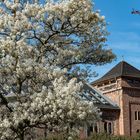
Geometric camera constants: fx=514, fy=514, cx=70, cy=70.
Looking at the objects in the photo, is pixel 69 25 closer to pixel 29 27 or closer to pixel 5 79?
pixel 29 27

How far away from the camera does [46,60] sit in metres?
22.0

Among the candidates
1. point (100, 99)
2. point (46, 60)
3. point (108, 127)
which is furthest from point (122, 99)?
point (46, 60)

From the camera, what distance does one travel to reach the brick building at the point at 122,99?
68.2m

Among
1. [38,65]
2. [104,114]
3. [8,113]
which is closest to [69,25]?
[38,65]

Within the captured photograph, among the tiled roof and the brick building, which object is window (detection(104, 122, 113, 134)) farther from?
the tiled roof

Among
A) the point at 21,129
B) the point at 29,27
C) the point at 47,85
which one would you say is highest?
the point at 29,27

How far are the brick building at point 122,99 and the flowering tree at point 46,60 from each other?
43500 mm

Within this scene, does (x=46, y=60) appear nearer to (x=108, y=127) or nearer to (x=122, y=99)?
(x=108, y=127)

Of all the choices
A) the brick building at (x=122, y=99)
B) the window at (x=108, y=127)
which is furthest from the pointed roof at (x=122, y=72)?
the window at (x=108, y=127)

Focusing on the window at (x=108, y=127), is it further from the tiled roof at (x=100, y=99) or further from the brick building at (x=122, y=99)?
the tiled roof at (x=100, y=99)

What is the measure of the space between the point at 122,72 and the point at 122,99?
415 centimetres

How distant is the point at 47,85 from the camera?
21.3 metres

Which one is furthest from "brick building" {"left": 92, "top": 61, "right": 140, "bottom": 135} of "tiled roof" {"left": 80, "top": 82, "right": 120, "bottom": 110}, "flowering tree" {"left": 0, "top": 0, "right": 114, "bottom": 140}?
"flowering tree" {"left": 0, "top": 0, "right": 114, "bottom": 140}

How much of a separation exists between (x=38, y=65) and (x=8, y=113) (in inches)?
92.6
